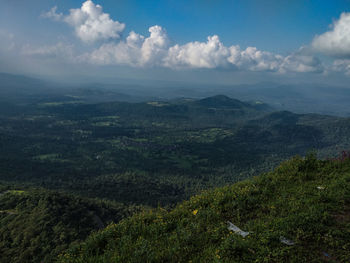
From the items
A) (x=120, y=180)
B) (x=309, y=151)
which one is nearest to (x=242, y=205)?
(x=309, y=151)

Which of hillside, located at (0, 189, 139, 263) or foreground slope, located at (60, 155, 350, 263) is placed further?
hillside, located at (0, 189, 139, 263)

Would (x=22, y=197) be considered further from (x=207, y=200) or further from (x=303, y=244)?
(x=303, y=244)

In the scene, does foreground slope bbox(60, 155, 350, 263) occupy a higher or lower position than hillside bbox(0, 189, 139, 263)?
higher

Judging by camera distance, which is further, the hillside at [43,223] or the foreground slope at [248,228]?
the hillside at [43,223]

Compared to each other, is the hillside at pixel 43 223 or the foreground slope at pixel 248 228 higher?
the foreground slope at pixel 248 228
